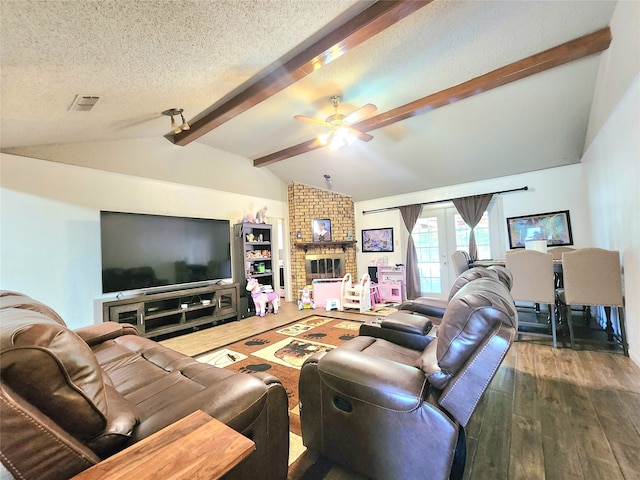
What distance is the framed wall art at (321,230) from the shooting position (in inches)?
250

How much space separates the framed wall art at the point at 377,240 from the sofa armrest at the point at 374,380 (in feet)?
16.7

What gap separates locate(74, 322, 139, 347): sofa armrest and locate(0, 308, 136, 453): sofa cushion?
142 centimetres

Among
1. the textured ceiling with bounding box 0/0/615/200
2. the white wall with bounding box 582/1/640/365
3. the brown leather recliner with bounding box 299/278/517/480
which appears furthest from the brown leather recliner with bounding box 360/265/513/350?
the textured ceiling with bounding box 0/0/615/200

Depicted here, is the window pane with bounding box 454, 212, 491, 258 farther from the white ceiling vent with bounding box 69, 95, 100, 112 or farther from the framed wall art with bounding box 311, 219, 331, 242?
the white ceiling vent with bounding box 69, 95, 100, 112

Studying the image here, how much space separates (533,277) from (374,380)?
290 cm

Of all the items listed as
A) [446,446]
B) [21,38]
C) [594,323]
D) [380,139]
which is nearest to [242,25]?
[21,38]

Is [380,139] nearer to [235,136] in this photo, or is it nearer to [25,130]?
[235,136]

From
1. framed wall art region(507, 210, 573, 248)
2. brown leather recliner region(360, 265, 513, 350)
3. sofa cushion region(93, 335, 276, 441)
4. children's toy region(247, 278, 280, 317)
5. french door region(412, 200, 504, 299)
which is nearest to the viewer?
sofa cushion region(93, 335, 276, 441)

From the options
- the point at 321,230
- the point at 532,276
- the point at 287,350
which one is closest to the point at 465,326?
the point at 287,350

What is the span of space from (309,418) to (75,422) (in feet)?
3.59

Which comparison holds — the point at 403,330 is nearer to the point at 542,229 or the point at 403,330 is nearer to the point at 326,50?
the point at 326,50

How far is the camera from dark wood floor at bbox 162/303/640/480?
4.60 ft

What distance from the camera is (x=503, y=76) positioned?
293 centimetres

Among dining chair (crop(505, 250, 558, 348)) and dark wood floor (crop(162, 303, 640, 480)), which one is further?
A: dining chair (crop(505, 250, 558, 348))
